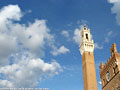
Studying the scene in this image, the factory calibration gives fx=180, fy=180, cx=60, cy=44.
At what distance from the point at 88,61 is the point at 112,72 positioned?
21.6 metres

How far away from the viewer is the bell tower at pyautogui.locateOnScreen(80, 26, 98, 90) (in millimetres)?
48062

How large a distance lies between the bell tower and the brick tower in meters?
14.1

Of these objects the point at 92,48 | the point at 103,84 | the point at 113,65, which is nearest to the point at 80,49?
the point at 92,48

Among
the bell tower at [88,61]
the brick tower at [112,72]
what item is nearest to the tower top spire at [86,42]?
the bell tower at [88,61]

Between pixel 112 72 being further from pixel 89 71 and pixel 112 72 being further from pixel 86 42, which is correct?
pixel 86 42

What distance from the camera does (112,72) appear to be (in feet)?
96.0

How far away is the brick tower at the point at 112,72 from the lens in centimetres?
2745

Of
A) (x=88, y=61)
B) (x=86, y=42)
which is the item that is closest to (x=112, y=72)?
(x=88, y=61)

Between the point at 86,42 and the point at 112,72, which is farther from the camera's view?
the point at 86,42

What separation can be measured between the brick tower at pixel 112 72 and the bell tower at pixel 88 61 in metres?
14.1

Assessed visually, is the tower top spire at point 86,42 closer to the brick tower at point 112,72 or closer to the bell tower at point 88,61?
the bell tower at point 88,61

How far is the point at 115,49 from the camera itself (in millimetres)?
28891

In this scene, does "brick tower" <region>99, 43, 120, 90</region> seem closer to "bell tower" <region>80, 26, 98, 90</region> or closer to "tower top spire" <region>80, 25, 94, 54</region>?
"bell tower" <region>80, 26, 98, 90</region>

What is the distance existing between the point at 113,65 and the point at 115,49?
261 cm
